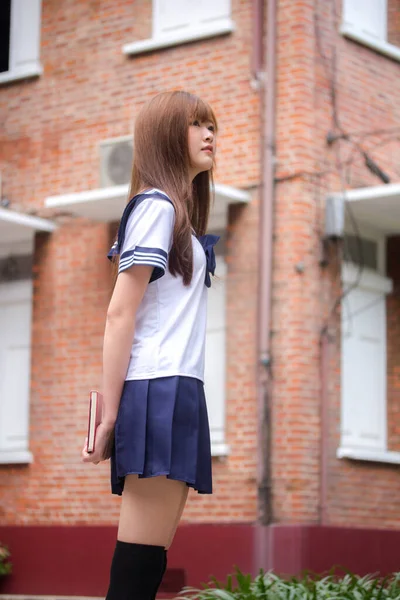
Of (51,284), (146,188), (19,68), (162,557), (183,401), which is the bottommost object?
(162,557)

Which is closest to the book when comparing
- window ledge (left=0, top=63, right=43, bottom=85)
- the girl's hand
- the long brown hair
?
the girl's hand

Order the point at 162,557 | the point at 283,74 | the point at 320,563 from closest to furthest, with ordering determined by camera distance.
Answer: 1. the point at 162,557
2. the point at 320,563
3. the point at 283,74

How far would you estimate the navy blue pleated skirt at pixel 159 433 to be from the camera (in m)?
3.37

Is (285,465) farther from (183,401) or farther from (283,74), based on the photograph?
(183,401)

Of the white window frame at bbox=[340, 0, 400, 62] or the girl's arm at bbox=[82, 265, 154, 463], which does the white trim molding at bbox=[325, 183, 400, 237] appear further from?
the girl's arm at bbox=[82, 265, 154, 463]

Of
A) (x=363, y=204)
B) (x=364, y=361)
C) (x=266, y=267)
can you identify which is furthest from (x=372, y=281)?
(x=266, y=267)

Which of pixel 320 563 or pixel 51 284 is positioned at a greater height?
pixel 51 284

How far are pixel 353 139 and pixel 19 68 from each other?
357cm

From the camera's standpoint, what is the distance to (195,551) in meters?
10.2

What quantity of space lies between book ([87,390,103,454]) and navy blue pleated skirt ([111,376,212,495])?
6cm

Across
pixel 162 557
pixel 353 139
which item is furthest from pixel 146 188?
pixel 353 139

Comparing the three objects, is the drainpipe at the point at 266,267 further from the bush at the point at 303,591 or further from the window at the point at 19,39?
the bush at the point at 303,591

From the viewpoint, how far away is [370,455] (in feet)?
35.0

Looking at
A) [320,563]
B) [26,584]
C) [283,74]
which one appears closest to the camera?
[320,563]
